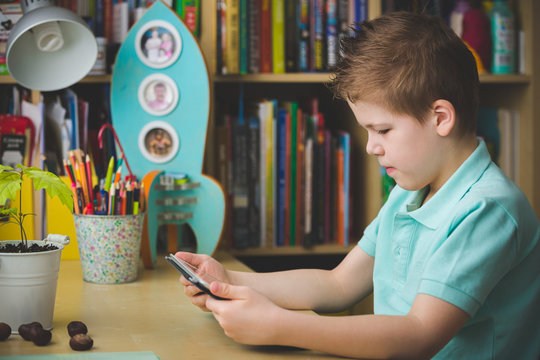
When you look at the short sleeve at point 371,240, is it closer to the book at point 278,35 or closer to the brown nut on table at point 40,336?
the brown nut on table at point 40,336

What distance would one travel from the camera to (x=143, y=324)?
88cm

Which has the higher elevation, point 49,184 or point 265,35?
point 265,35

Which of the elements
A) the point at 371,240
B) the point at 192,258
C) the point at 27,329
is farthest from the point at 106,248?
the point at 371,240

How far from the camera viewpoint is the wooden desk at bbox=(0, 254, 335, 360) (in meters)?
0.76

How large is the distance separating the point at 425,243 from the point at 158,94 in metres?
0.75

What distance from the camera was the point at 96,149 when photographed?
60.3 inches

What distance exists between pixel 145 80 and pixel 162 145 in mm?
147

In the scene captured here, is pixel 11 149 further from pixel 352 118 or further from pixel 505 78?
pixel 505 78

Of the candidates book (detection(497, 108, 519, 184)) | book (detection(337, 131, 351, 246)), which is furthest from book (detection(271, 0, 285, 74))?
book (detection(497, 108, 519, 184))

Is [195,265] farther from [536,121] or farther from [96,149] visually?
[536,121]

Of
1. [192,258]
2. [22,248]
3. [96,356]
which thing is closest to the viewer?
[96,356]

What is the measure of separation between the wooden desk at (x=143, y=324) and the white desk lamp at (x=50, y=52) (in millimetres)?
420

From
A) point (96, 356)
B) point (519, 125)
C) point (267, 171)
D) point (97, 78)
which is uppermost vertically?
point (97, 78)

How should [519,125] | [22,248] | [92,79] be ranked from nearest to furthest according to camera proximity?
[22,248] → [92,79] → [519,125]
